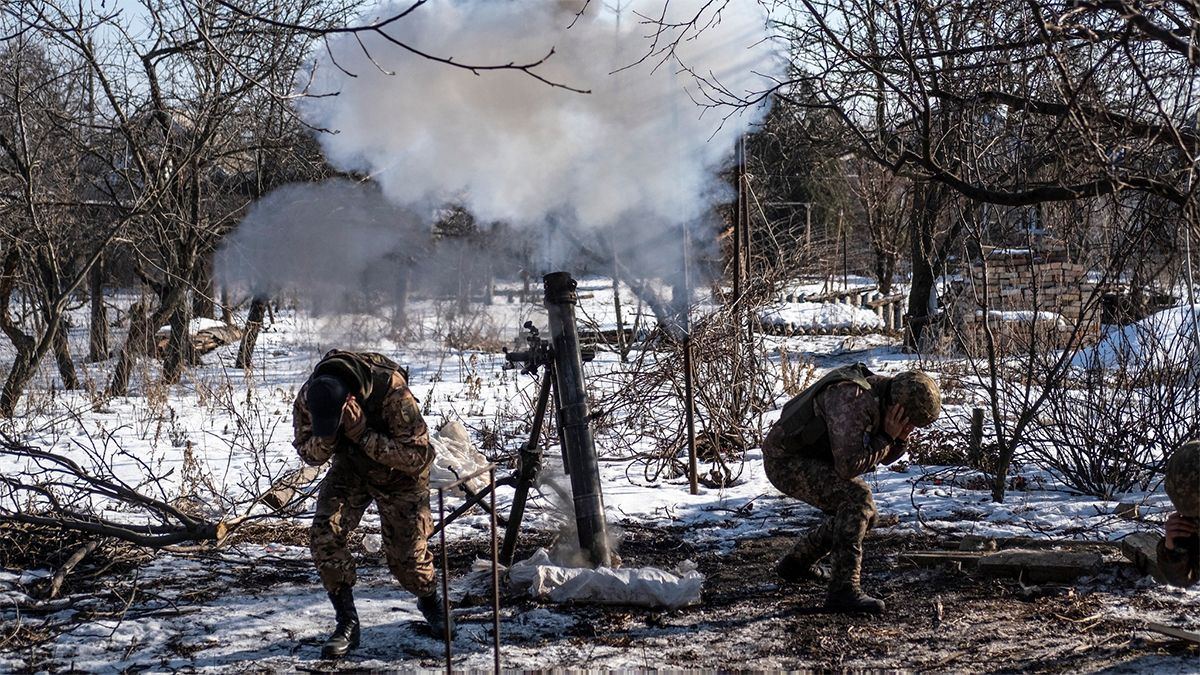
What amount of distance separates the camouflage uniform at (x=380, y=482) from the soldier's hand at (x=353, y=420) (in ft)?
0.09

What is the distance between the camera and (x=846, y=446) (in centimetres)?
513

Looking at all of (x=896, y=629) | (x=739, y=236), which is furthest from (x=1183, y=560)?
(x=739, y=236)

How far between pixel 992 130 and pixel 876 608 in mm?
3792

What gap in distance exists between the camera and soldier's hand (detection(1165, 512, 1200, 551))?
3974 mm

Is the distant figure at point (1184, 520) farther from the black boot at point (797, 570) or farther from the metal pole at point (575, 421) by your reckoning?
the metal pole at point (575, 421)

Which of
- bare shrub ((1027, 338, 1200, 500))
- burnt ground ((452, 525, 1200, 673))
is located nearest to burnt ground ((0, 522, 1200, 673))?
burnt ground ((452, 525, 1200, 673))

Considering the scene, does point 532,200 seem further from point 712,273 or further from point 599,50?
point 712,273

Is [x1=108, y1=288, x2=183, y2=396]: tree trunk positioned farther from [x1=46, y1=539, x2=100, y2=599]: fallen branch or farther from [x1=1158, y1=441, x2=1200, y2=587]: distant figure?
[x1=1158, y1=441, x2=1200, y2=587]: distant figure

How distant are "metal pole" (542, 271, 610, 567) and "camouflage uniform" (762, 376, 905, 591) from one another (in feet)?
3.28

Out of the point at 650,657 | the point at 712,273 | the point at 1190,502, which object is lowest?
the point at 650,657

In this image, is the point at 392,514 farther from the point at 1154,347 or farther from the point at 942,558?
the point at 1154,347

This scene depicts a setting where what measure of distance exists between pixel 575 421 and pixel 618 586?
0.90 m

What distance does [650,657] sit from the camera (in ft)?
15.4

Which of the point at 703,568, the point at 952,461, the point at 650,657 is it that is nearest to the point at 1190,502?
the point at 650,657
